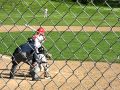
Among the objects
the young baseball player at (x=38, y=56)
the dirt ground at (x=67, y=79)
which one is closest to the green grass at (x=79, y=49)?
the dirt ground at (x=67, y=79)

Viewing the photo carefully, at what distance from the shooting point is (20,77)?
11805 millimetres

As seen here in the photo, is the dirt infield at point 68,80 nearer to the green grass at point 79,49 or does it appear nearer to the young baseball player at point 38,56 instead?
the young baseball player at point 38,56

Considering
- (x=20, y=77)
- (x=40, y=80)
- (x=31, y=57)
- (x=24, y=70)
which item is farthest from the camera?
(x=24, y=70)

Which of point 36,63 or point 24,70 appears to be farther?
point 24,70

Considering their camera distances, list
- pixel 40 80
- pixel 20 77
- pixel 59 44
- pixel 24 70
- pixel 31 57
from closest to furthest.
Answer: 1. pixel 31 57
2. pixel 40 80
3. pixel 20 77
4. pixel 24 70
5. pixel 59 44

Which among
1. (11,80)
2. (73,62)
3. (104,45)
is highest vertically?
(11,80)

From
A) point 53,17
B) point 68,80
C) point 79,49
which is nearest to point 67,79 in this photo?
point 68,80

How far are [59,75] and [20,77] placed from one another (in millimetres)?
1002

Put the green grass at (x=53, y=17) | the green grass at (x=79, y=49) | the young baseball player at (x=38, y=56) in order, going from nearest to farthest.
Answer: the green grass at (x=53, y=17), the young baseball player at (x=38, y=56), the green grass at (x=79, y=49)

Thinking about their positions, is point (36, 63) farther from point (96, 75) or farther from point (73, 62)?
point (73, 62)

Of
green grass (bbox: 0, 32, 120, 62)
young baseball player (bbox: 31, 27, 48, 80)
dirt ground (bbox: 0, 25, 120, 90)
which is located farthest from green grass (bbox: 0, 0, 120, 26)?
dirt ground (bbox: 0, 25, 120, 90)

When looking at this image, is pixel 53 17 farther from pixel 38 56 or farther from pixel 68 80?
pixel 38 56

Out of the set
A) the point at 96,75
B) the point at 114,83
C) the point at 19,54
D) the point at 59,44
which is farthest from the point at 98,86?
the point at 59,44

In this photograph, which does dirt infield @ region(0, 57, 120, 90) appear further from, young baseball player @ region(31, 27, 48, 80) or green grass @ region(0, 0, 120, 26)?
green grass @ region(0, 0, 120, 26)
